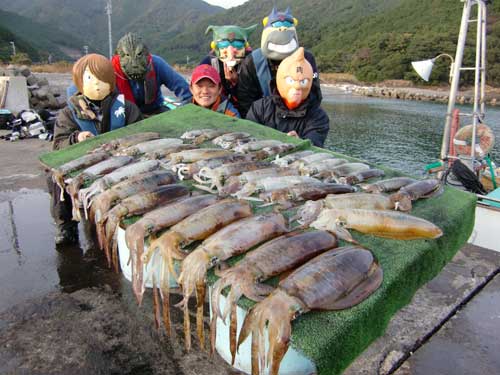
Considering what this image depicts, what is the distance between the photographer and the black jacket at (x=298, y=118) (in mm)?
5799

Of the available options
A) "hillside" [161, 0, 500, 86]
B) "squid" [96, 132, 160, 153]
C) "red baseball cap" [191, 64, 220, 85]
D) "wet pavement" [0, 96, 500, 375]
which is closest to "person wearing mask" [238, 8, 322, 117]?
"red baseball cap" [191, 64, 220, 85]

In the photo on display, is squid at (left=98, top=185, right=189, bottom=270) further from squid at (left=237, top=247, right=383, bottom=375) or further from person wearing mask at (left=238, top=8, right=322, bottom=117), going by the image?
person wearing mask at (left=238, top=8, right=322, bottom=117)

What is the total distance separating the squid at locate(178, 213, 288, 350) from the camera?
236 centimetres

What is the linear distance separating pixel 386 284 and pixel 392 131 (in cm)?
3313

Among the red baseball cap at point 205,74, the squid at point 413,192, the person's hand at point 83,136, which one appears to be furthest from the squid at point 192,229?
the red baseball cap at point 205,74

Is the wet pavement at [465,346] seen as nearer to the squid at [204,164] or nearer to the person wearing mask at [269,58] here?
the squid at [204,164]

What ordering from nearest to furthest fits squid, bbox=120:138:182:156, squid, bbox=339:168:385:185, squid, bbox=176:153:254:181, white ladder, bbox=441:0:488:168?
squid, bbox=339:168:385:185
squid, bbox=176:153:254:181
squid, bbox=120:138:182:156
white ladder, bbox=441:0:488:168

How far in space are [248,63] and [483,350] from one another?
5.11m

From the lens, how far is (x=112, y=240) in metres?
3.24

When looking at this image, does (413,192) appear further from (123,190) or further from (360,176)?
(123,190)

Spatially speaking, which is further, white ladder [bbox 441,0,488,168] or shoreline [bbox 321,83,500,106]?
shoreline [bbox 321,83,500,106]

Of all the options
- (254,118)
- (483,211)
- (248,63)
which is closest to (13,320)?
(254,118)

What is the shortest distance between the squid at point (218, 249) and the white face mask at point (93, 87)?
3.16m

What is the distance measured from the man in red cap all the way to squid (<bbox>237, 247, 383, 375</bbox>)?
4.22 m
